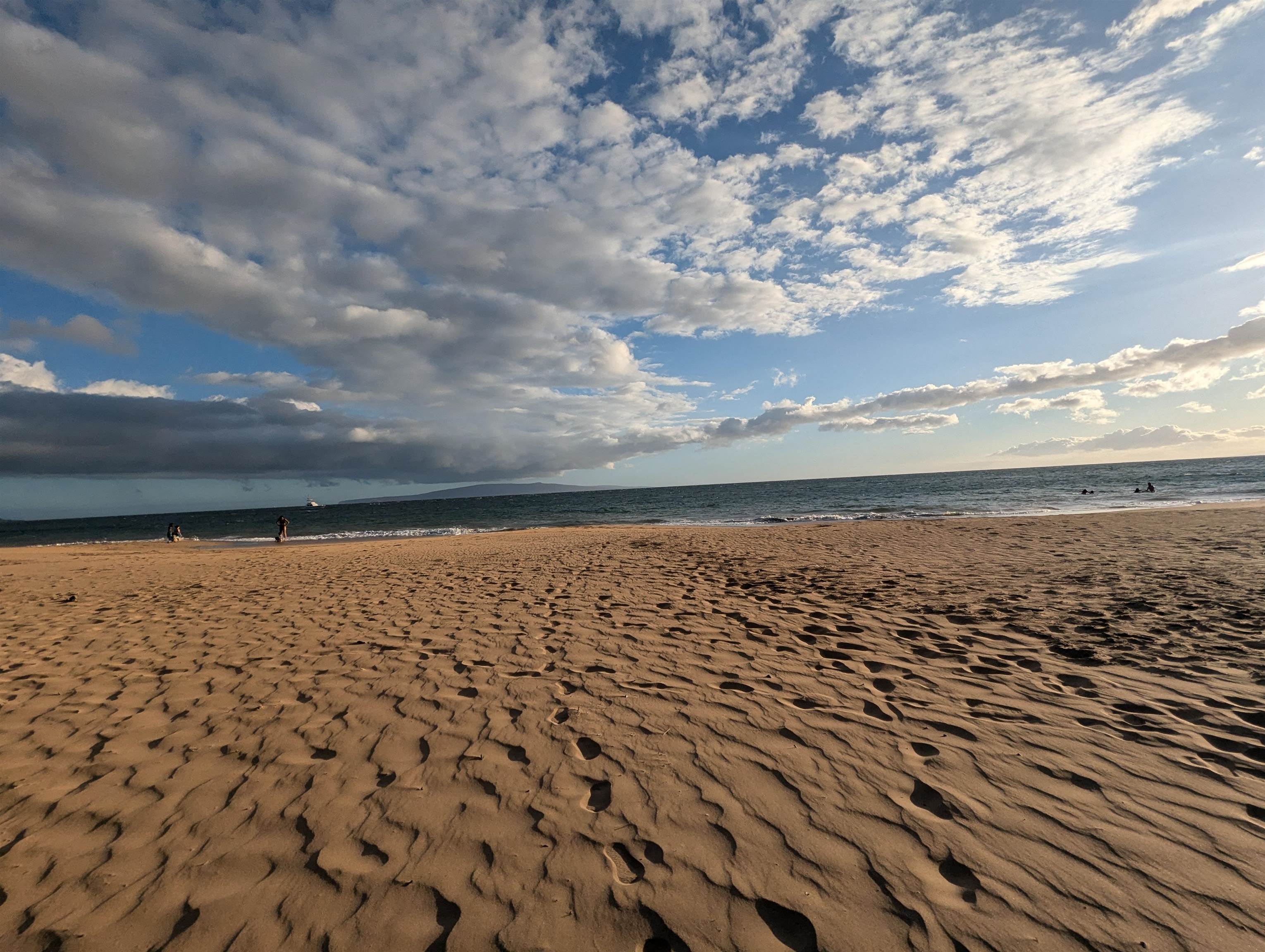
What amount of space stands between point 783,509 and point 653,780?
1773 inches

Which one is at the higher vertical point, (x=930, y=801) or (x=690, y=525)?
(x=930, y=801)

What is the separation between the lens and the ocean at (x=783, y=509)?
107 feet

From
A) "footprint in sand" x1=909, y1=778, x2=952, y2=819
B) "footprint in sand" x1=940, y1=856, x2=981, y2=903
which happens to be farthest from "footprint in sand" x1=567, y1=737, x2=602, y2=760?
"footprint in sand" x1=940, y1=856, x2=981, y2=903

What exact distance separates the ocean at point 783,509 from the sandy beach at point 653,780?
25.3 m

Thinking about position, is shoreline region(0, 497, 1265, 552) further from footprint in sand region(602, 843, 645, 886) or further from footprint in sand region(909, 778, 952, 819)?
footprint in sand region(602, 843, 645, 886)

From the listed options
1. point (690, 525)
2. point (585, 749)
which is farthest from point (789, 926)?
point (690, 525)

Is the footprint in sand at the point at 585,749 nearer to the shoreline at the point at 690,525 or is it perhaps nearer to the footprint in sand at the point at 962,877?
the footprint in sand at the point at 962,877

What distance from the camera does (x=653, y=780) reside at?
3463 mm

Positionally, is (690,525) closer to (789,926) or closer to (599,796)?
(599,796)

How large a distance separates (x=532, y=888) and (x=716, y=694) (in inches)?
96.7

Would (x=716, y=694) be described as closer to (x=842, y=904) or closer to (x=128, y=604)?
(x=842, y=904)

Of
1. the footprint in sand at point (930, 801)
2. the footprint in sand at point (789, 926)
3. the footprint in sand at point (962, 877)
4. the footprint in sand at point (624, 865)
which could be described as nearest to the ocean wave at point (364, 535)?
the footprint in sand at point (624, 865)

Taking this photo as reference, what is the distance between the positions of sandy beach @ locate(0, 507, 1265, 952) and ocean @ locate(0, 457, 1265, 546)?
2526 centimetres

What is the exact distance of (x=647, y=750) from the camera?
3.81 meters
